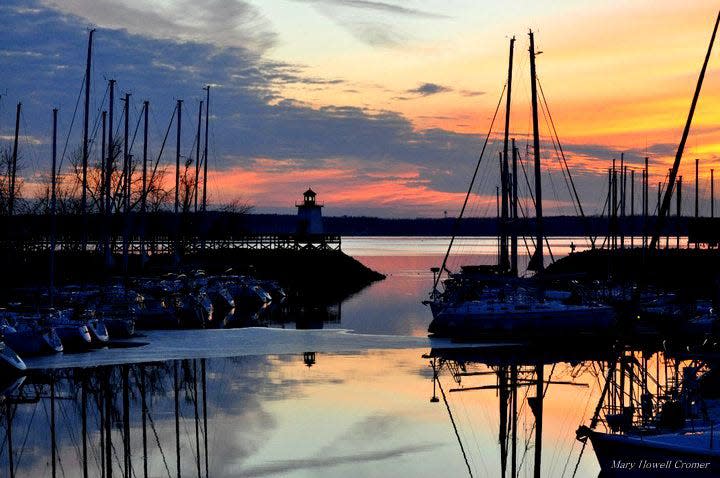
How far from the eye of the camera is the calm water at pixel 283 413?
2198 centimetres

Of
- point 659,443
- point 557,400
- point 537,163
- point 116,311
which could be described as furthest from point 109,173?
point 659,443

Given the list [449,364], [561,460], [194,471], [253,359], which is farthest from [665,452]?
[253,359]

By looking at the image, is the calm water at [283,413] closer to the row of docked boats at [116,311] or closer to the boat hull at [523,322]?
the row of docked boats at [116,311]

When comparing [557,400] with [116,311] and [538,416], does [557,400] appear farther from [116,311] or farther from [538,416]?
[116,311]

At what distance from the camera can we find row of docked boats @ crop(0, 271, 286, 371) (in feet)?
114

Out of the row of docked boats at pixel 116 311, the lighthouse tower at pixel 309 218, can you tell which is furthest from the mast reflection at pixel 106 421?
the lighthouse tower at pixel 309 218

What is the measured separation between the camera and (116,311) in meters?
43.0

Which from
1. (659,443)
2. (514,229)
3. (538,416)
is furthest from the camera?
(514,229)

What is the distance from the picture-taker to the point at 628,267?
78.0m

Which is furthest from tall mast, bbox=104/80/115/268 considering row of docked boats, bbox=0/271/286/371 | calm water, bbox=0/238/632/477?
calm water, bbox=0/238/632/477

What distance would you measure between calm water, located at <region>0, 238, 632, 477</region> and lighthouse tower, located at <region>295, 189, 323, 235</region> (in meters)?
62.0

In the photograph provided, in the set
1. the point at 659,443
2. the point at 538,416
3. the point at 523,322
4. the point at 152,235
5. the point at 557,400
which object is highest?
the point at 152,235

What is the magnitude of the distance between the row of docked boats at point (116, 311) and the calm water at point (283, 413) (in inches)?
52.0

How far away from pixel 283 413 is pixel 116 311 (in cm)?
1832
